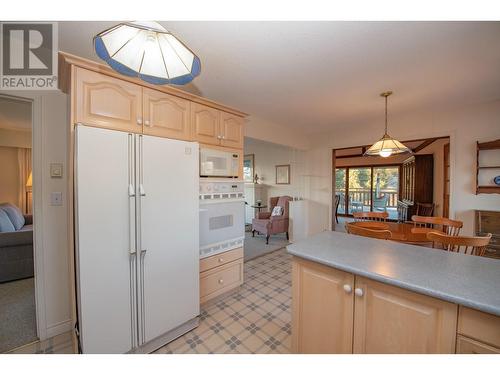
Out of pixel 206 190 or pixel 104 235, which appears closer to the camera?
pixel 104 235

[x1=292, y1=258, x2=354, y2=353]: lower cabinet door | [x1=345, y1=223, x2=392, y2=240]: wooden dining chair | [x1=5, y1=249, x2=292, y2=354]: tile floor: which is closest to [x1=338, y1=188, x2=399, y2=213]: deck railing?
[x1=5, y1=249, x2=292, y2=354]: tile floor

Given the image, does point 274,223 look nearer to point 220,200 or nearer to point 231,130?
point 220,200

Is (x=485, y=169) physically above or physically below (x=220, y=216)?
above

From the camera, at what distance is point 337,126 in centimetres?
388

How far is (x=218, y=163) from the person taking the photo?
82.7 inches

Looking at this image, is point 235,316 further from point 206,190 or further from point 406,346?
point 406,346

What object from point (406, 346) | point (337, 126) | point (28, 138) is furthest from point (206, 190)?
point (28, 138)

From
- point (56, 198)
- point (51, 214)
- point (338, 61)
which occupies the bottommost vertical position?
point (51, 214)

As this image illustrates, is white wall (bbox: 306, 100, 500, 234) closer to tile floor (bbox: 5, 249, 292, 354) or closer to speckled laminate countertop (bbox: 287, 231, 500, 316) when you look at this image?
speckled laminate countertop (bbox: 287, 231, 500, 316)

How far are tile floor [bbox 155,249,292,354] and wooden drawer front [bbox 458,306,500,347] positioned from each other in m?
1.21

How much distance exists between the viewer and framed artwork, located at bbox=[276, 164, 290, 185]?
16.8 ft

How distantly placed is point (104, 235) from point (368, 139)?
159 inches

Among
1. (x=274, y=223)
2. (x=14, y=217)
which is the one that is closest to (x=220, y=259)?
(x=274, y=223)

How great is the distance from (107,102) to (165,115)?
0.40 m
